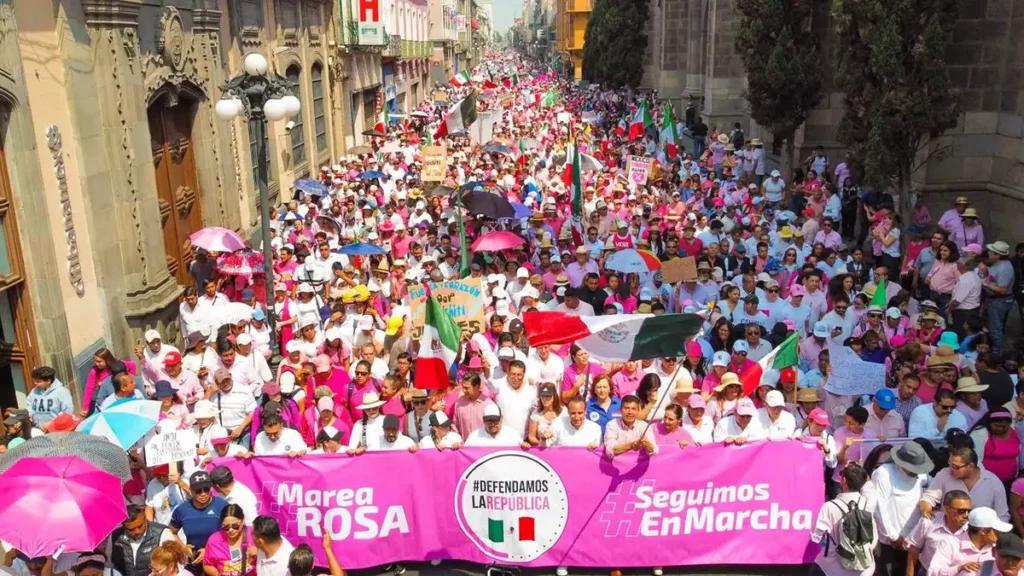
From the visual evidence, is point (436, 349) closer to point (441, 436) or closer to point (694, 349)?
point (441, 436)

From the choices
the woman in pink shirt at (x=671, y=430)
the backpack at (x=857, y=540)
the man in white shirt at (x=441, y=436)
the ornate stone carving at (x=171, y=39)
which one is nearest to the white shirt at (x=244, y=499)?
the man in white shirt at (x=441, y=436)

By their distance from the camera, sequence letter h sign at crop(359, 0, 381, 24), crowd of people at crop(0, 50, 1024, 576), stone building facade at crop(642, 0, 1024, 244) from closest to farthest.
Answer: crowd of people at crop(0, 50, 1024, 576) < stone building facade at crop(642, 0, 1024, 244) < letter h sign at crop(359, 0, 381, 24)

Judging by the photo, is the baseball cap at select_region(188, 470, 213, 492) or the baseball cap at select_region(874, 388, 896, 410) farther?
the baseball cap at select_region(874, 388, 896, 410)

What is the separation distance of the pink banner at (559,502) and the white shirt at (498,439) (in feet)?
0.37

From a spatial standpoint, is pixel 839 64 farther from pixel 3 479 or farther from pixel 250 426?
pixel 3 479

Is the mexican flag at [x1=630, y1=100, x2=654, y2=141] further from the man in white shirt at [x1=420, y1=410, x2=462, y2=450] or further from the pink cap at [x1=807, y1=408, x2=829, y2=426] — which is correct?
the man in white shirt at [x1=420, y1=410, x2=462, y2=450]

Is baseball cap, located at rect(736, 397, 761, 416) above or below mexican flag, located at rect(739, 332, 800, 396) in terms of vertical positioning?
below

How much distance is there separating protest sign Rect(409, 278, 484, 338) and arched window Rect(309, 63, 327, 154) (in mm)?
16387

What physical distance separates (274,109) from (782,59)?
1274 centimetres

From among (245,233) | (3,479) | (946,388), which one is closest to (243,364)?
(3,479)

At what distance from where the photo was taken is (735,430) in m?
6.84

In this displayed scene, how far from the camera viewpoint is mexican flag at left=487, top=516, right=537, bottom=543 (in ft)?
21.6

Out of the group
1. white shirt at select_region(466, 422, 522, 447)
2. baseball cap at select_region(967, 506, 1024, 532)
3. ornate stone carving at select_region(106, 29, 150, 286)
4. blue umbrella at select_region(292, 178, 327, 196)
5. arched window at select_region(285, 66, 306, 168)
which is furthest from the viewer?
arched window at select_region(285, 66, 306, 168)

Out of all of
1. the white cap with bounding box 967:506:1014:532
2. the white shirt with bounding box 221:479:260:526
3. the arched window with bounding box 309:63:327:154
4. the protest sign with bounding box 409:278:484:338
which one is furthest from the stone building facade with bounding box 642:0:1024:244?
the arched window with bounding box 309:63:327:154
